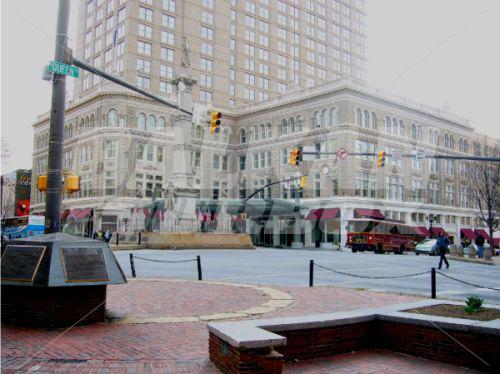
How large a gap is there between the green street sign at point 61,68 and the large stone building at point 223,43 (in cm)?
5576

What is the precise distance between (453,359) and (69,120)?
72.7m

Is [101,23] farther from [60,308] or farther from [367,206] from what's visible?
[60,308]

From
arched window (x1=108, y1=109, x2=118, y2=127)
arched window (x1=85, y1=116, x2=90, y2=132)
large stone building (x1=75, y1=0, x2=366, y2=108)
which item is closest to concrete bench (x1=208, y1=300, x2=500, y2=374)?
arched window (x1=108, y1=109, x2=118, y2=127)

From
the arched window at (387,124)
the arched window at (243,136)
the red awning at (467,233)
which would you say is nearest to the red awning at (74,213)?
the arched window at (243,136)

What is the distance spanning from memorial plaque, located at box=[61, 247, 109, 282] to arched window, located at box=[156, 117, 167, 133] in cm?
5972

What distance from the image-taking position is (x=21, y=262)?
26.9 feet

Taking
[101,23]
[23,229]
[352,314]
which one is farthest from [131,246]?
[101,23]

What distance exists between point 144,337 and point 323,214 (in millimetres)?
50998

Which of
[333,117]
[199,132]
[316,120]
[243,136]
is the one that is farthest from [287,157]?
[199,132]

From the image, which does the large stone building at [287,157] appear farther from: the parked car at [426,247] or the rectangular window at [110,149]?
the parked car at [426,247]

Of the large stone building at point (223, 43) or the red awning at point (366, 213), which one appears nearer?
the red awning at point (366, 213)

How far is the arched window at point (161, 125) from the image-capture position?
67.1 m

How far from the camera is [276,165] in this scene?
65375mm

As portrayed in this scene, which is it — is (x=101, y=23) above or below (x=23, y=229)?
above
